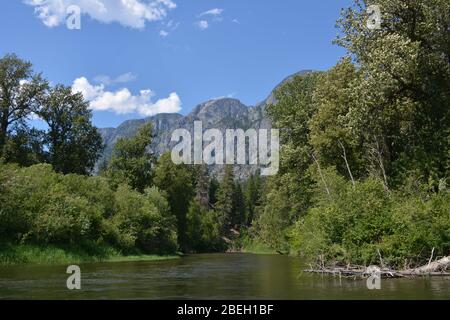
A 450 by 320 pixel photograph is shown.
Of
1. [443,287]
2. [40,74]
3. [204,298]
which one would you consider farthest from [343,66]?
[40,74]

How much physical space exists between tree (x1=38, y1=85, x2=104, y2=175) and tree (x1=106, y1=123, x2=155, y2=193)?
4323 millimetres

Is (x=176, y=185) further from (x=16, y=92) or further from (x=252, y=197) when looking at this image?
(x=252, y=197)

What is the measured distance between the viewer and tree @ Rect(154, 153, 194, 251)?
83.9 meters

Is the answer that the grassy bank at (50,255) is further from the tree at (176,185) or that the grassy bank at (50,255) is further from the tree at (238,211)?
the tree at (238,211)

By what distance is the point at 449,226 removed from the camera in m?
26.6

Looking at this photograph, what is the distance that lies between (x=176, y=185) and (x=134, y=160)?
10.9 metres

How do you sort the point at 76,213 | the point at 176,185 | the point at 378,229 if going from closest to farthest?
the point at 378,229 → the point at 76,213 → the point at 176,185

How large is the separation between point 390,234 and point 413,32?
46.3ft

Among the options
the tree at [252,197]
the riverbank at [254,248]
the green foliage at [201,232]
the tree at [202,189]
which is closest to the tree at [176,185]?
the green foliage at [201,232]

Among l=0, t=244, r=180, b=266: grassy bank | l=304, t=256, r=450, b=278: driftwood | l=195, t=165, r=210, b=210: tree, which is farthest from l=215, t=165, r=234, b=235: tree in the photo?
l=304, t=256, r=450, b=278: driftwood

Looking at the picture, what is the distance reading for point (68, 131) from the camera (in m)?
77.4

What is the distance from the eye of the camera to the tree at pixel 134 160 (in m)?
76.6

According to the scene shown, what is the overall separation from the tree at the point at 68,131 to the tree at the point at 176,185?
1127cm

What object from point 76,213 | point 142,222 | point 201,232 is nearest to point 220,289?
point 76,213
